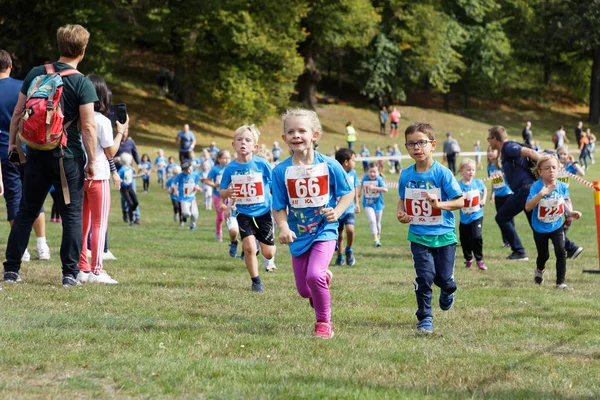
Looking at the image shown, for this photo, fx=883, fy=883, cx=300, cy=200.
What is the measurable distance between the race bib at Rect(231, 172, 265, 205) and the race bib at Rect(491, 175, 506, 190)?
662 cm

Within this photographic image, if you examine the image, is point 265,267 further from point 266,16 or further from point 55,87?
point 266,16

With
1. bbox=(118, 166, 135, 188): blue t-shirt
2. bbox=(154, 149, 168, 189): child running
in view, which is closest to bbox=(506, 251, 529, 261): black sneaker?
bbox=(118, 166, 135, 188): blue t-shirt

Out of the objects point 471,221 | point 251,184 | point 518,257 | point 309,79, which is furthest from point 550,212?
point 309,79

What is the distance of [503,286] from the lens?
38.1ft

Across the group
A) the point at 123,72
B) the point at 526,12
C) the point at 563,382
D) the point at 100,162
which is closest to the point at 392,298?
the point at 100,162

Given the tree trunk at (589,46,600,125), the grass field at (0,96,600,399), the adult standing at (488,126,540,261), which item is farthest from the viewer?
the tree trunk at (589,46,600,125)

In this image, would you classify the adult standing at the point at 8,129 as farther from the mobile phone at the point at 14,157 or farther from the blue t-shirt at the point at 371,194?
the blue t-shirt at the point at 371,194

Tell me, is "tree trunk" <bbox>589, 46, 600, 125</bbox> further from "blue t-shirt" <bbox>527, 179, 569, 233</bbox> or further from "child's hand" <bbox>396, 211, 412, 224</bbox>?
"child's hand" <bbox>396, 211, 412, 224</bbox>

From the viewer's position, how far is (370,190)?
17.4 meters

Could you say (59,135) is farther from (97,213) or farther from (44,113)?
(97,213)

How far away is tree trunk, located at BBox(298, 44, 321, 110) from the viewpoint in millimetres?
57281

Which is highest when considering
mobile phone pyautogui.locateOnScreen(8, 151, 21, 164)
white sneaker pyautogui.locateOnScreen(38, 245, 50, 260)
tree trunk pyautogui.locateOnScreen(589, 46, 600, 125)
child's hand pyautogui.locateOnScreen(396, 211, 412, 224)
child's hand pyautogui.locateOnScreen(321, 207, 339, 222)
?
tree trunk pyautogui.locateOnScreen(589, 46, 600, 125)

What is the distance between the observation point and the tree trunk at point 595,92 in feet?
228

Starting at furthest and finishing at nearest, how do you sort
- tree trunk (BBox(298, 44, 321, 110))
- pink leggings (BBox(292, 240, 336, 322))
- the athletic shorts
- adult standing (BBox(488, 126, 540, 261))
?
1. tree trunk (BBox(298, 44, 321, 110))
2. adult standing (BBox(488, 126, 540, 261))
3. the athletic shorts
4. pink leggings (BBox(292, 240, 336, 322))
